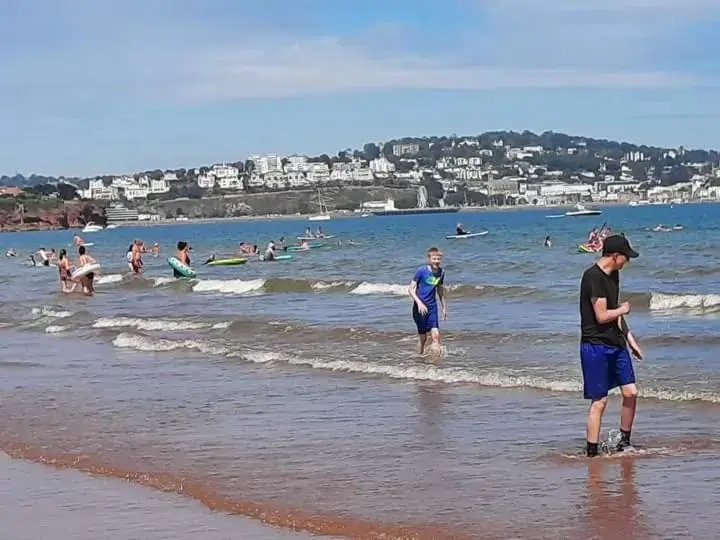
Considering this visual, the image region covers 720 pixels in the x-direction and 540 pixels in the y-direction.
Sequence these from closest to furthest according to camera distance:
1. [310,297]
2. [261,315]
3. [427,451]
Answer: [427,451] → [261,315] → [310,297]

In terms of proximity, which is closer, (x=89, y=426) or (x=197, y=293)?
(x=89, y=426)

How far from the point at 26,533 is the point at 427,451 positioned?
137 inches

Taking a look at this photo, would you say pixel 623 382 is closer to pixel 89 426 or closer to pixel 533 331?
pixel 89 426

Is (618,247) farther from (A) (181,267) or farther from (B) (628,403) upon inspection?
(A) (181,267)

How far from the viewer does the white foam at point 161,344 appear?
17.7m

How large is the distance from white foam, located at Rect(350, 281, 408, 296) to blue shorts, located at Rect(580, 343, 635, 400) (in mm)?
20104

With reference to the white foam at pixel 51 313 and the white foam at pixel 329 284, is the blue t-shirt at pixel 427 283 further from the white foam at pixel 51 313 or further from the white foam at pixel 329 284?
the white foam at pixel 329 284

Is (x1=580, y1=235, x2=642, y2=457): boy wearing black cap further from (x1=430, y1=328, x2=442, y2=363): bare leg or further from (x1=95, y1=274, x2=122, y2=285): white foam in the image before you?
(x1=95, y1=274, x2=122, y2=285): white foam

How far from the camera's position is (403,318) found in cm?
2219

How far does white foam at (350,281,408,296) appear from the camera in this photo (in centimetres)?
2972

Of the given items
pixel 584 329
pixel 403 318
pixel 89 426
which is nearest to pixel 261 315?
pixel 403 318

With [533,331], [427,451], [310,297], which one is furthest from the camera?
[310,297]

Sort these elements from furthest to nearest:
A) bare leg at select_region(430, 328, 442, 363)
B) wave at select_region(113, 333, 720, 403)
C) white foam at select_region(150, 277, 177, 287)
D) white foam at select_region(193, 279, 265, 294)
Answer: white foam at select_region(150, 277, 177, 287), white foam at select_region(193, 279, 265, 294), bare leg at select_region(430, 328, 442, 363), wave at select_region(113, 333, 720, 403)

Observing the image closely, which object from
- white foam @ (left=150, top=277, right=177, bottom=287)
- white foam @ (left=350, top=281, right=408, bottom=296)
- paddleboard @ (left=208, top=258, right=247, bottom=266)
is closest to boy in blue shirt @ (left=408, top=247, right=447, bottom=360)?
white foam @ (left=350, top=281, right=408, bottom=296)
